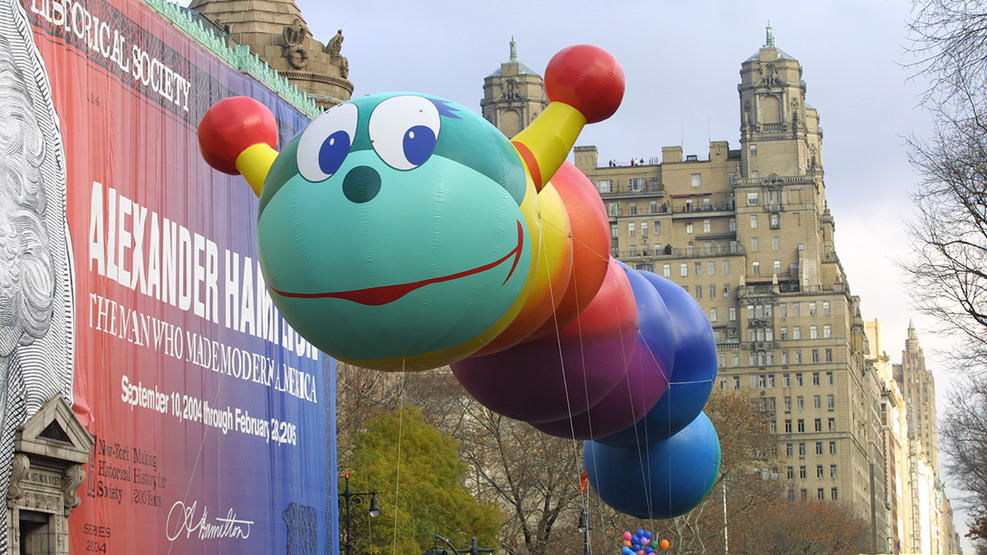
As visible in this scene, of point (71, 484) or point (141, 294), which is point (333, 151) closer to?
point (71, 484)

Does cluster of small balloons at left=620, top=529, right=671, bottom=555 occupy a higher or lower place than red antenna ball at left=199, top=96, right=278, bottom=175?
lower

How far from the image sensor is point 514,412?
15055mm

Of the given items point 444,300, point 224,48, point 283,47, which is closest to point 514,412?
point 444,300

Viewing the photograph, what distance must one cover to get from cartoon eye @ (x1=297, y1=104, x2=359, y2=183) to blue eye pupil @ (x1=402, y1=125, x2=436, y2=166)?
415 millimetres

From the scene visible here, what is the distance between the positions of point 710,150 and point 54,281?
327 feet

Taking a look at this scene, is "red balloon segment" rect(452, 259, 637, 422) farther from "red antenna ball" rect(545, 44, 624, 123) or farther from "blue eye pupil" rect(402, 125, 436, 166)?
"blue eye pupil" rect(402, 125, 436, 166)

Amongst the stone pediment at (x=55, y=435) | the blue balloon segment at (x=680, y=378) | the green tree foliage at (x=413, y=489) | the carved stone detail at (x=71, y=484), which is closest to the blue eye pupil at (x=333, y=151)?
the blue balloon segment at (x=680, y=378)

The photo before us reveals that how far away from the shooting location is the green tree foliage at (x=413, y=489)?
38719mm

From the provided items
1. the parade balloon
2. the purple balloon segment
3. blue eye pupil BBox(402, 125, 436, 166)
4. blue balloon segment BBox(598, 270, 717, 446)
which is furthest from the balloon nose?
Result: blue balloon segment BBox(598, 270, 717, 446)

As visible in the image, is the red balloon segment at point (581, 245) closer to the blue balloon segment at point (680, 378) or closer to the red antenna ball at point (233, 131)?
the red antenna ball at point (233, 131)

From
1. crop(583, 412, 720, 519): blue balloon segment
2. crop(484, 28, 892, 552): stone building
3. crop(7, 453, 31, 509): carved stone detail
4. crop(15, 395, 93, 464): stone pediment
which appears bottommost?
crop(583, 412, 720, 519): blue balloon segment

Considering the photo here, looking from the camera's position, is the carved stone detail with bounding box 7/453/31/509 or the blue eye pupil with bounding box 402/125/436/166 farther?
the carved stone detail with bounding box 7/453/31/509

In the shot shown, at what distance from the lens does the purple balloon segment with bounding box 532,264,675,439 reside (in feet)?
51.6

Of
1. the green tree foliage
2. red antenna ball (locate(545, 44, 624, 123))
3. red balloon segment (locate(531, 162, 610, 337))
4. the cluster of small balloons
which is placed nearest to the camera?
red antenna ball (locate(545, 44, 624, 123))
